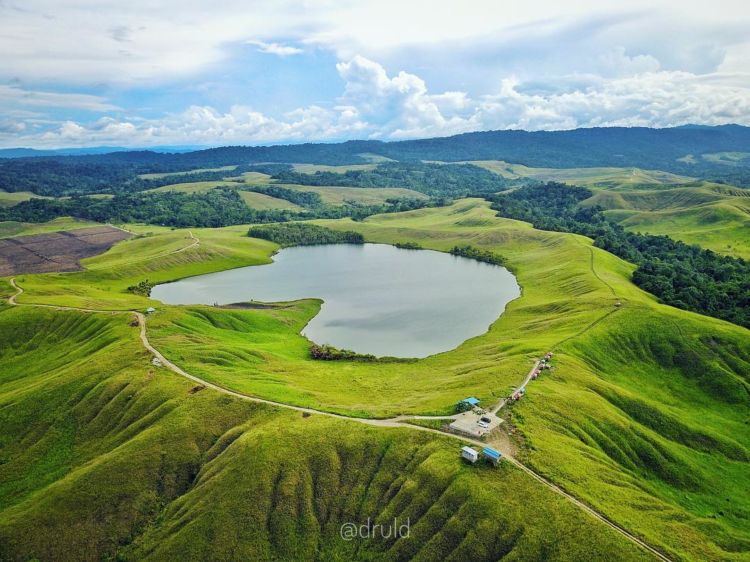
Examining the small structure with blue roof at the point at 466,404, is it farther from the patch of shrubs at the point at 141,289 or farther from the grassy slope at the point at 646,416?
the patch of shrubs at the point at 141,289

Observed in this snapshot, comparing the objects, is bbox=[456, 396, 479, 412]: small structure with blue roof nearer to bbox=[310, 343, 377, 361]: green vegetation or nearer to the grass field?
the grass field

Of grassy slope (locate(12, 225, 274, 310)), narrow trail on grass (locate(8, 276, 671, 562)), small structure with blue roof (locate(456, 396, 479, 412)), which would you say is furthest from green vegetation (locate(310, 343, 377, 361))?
grassy slope (locate(12, 225, 274, 310))

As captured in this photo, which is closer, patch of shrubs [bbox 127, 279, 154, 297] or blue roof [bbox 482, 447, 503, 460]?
blue roof [bbox 482, 447, 503, 460]

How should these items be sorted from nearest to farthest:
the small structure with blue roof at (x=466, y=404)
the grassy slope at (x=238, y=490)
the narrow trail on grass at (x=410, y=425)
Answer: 1. the narrow trail on grass at (x=410, y=425)
2. the grassy slope at (x=238, y=490)
3. the small structure with blue roof at (x=466, y=404)

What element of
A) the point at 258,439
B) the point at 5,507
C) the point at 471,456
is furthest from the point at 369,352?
the point at 5,507

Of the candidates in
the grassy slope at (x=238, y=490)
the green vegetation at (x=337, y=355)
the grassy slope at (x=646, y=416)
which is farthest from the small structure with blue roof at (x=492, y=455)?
the green vegetation at (x=337, y=355)

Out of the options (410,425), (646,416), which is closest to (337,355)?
(410,425)

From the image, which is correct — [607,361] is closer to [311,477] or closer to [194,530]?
[311,477]
